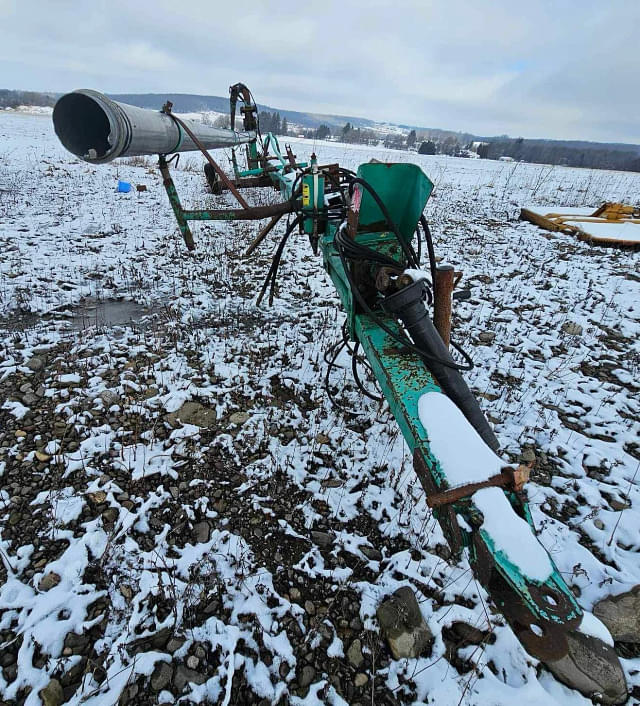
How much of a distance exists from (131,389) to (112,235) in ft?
18.0

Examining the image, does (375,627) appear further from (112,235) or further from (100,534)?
(112,235)

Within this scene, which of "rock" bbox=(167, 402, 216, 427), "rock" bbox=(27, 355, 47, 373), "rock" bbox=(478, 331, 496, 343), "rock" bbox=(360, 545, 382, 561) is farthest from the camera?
"rock" bbox=(478, 331, 496, 343)

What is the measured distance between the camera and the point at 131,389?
11.8 feet

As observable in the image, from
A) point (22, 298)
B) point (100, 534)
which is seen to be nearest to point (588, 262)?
point (100, 534)

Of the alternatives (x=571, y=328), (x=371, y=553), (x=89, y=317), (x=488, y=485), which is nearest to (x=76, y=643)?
(x=371, y=553)

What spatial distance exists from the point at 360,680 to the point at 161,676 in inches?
37.5

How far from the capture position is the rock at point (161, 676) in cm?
180

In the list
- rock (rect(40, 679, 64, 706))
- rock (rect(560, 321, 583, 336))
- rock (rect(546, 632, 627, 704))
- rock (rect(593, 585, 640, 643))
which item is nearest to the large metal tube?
rock (rect(40, 679, 64, 706))

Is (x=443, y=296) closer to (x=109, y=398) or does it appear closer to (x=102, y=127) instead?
(x=102, y=127)

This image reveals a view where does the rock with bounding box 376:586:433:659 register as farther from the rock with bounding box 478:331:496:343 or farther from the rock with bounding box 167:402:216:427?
the rock with bounding box 478:331:496:343

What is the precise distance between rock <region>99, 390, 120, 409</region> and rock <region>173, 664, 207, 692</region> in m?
2.19

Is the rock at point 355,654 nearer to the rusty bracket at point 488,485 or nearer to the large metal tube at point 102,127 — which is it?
the rusty bracket at point 488,485

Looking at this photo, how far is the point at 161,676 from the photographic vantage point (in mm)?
1832

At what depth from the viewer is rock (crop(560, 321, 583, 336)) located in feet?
16.5
